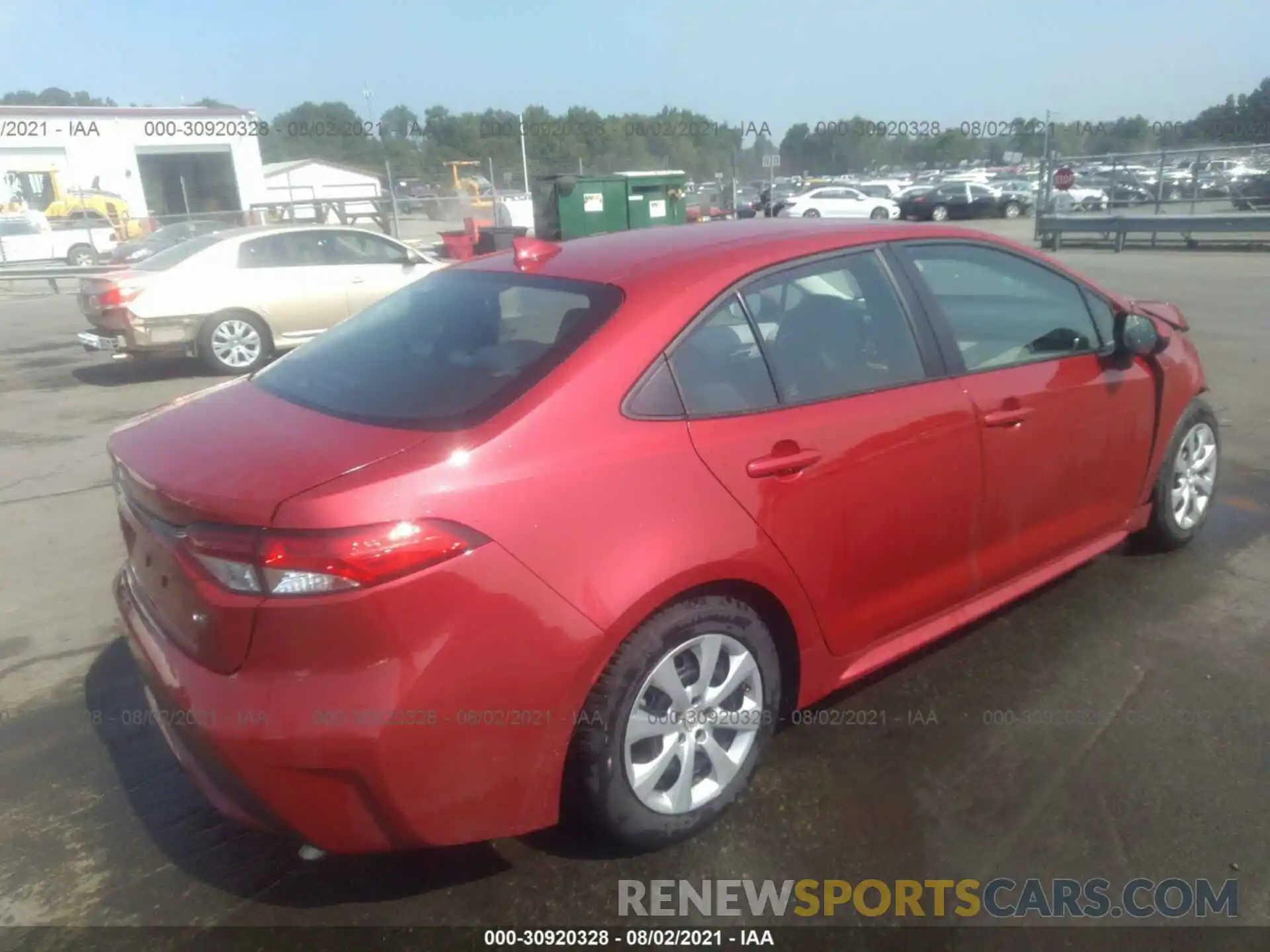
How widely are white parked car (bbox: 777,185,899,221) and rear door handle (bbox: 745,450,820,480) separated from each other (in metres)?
31.5

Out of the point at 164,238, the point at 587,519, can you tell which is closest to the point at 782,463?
the point at 587,519

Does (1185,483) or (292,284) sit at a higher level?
(292,284)

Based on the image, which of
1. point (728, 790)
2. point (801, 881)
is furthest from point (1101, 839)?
point (728, 790)

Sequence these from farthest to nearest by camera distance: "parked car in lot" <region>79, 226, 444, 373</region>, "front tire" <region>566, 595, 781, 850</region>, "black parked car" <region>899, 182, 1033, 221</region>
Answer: "black parked car" <region>899, 182, 1033, 221</region> → "parked car in lot" <region>79, 226, 444, 373</region> → "front tire" <region>566, 595, 781, 850</region>

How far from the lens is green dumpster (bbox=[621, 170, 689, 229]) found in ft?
61.6

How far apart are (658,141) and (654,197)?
147ft

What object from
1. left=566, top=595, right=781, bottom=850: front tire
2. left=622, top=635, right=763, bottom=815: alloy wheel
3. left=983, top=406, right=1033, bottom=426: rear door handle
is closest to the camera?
left=566, top=595, right=781, bottom=850: front tire

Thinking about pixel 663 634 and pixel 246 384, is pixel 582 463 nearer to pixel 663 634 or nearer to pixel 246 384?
pixel 663 634

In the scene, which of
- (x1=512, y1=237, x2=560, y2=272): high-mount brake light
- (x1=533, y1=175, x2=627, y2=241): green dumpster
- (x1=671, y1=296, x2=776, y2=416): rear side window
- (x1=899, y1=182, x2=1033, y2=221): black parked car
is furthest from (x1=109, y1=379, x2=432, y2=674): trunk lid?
(x1=899, y1=182, x2=1033, y2=221): black parked car

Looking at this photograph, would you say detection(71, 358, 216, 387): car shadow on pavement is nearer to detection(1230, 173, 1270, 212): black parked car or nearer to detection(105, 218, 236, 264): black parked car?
detection(105, 218, 236, 264): black parked car

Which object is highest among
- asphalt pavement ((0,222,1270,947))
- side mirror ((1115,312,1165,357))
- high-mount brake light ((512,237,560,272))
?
high-mount brake light ((512,237,560,272))

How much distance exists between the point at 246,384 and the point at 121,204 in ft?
130

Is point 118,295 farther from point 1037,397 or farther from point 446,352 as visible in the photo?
point 1037,397

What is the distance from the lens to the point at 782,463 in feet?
8.87
